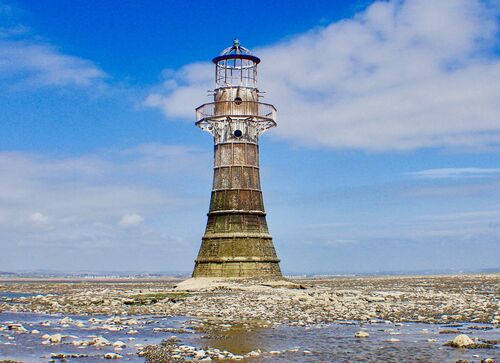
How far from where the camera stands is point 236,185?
149 feet

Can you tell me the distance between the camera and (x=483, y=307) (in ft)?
96.1

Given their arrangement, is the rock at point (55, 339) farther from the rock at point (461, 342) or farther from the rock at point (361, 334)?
the rock at point (461, 342)

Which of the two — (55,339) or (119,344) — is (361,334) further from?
(55,339)

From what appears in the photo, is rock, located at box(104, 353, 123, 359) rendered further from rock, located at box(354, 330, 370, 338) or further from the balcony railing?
the balcony railing

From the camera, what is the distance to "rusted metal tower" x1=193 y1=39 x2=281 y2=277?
44.3 m

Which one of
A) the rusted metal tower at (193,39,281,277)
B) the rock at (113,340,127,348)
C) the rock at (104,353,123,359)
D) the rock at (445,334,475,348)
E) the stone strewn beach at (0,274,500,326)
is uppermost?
the rusted metal tower at (193,39,281,277)

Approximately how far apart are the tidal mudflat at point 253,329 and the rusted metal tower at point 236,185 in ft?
27.7

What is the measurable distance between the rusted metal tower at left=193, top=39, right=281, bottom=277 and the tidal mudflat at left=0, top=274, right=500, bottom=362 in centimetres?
844

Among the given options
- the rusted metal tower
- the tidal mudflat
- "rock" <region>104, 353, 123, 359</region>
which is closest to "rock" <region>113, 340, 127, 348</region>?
the tidal mudflat

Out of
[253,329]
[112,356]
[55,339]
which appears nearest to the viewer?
[112,356]

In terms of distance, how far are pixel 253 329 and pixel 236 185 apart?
2444 cm

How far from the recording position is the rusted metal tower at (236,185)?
44344 mm

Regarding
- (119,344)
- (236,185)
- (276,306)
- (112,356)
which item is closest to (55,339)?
(119,344)

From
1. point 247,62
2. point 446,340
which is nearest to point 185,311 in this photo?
point 446,340
